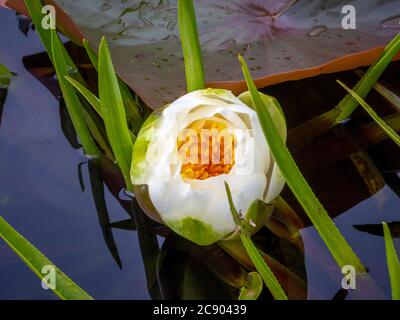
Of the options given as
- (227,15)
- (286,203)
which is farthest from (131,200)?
(227,15)

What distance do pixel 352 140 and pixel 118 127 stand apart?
37 centimetres

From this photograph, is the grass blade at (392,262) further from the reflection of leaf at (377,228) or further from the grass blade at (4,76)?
the grass blade at (4,76)

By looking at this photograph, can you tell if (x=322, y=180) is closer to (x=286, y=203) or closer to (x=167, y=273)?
(x=286, y=203)

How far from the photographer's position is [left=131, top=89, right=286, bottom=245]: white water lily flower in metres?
0.74

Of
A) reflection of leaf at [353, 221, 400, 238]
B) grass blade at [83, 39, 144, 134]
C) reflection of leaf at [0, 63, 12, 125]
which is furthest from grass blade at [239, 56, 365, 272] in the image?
reflection of leaf at [0, 63, 12, 125]

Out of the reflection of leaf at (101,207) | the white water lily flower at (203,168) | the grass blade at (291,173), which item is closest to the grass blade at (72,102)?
the reflection of leaf at (101,207)

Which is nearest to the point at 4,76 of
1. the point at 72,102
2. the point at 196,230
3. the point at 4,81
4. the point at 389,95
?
the point at 4,81

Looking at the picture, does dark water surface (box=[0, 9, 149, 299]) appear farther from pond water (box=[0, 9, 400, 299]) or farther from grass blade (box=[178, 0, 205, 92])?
grass blade (box=[178, 0, 205, 92])

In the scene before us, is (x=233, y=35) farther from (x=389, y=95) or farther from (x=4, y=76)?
(x=4, y=76)

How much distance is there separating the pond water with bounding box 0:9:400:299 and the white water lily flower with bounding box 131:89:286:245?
10 cm

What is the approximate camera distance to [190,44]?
80 centimetres

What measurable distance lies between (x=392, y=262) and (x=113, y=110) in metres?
0.36

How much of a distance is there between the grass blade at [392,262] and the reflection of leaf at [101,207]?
13.4 inches

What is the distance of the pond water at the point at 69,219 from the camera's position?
2.65 feet
